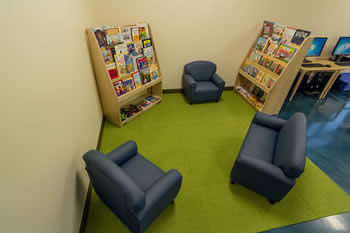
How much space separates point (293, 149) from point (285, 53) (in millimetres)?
2104

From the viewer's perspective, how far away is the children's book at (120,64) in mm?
2592

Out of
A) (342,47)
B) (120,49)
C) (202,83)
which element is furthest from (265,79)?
(120,49)

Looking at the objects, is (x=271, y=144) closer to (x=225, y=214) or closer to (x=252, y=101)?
(x=225, y=214)

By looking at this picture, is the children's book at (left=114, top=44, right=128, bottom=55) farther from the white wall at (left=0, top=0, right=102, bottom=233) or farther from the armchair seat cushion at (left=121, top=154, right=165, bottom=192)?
the armchair seat cushion at (left=121, top=154, right=165, bottom=192)

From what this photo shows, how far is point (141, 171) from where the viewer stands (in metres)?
1.74

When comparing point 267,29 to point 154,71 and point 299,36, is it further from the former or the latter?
point 154,71

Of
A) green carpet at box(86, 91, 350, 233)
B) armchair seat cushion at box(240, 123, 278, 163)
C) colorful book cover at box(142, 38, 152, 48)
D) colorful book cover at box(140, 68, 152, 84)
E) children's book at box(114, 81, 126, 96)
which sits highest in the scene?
colorful book cover at box(142, 38, 152, 48)

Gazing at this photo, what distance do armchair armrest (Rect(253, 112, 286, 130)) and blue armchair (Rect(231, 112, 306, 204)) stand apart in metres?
0.09

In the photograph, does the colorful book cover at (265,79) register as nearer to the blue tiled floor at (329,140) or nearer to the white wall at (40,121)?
the blue tiled floor at (329,140)

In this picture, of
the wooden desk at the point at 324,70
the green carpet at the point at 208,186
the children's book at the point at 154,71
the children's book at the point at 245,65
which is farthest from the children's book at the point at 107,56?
the wooden desk at the point at 324,70

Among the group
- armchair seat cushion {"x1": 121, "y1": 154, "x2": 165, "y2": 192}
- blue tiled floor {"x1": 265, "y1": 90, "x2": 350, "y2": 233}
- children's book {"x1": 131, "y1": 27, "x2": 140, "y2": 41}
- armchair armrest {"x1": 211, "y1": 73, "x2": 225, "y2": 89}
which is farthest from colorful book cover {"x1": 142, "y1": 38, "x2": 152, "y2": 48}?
blue tiled floor {"x1": 265, "y1": 90, "x2": 350, "y2": 233}

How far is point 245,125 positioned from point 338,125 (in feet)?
6.33

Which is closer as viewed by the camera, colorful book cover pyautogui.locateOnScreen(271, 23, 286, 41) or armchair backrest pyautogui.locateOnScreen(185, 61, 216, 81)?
colorful book cover pyautogui.locateOnScreen(271, 23, 286, 41)

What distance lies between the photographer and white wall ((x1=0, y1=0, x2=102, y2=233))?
0.86m
